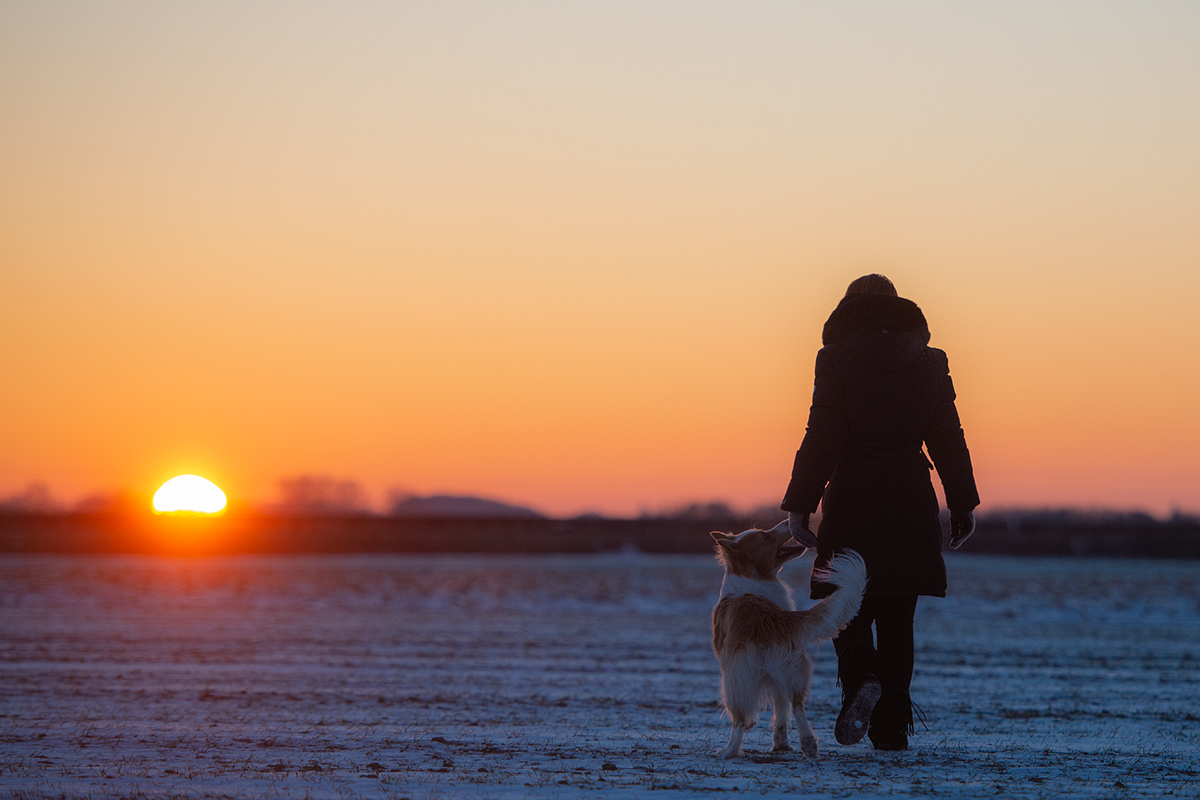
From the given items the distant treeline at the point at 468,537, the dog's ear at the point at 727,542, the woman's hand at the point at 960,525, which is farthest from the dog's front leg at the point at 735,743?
the distant treeline at the point at 468,537

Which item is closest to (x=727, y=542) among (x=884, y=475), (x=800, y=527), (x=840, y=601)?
(x=800, y=527)

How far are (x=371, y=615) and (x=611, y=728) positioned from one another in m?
9.12

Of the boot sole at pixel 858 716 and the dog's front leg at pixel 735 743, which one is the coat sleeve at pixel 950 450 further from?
the dog's front leg at pixel 735 743

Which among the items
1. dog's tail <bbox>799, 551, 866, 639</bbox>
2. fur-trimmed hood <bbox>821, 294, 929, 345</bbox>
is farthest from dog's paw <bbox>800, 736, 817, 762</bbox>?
fur-trimmed hood <bbox>821, 294, 929, 345</bbox>

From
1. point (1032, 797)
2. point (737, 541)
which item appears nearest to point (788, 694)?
A: point (737, 541)

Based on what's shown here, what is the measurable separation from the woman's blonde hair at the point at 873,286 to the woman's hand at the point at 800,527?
1104 millimetres

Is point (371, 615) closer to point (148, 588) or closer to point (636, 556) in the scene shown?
point (148, 588)

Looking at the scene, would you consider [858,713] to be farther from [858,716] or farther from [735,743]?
[735,743]

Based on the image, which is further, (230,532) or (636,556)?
(230,532)

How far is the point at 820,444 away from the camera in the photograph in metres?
5.11

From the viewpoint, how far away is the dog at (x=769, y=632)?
502 cm

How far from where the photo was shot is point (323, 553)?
37.2m

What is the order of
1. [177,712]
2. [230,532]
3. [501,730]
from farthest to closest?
[230,532] < [177,712] < [501,730]

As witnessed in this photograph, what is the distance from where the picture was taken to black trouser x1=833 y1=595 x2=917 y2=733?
5.22 meters
